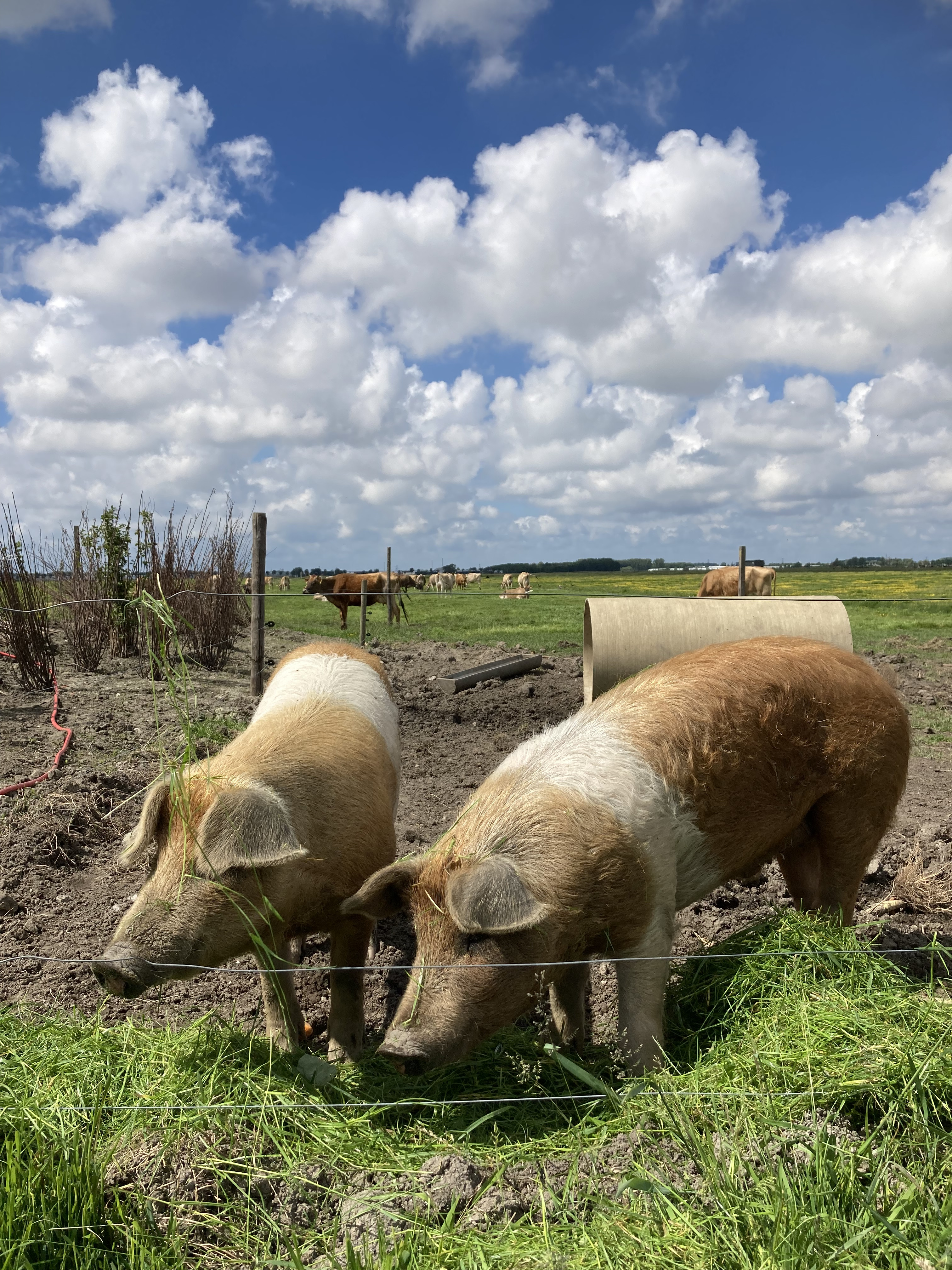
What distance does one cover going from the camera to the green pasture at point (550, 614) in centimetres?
1784

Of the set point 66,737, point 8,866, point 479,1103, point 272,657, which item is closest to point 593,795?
point 479,1103

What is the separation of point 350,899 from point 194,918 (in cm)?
54

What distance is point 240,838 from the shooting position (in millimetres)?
2967

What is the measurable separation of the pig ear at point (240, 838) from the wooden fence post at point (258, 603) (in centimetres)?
634

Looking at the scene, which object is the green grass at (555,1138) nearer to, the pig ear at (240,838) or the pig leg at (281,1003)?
the pig leg at (281,1003)

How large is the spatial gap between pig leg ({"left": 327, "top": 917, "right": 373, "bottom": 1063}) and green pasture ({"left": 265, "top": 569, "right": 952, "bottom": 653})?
426cm

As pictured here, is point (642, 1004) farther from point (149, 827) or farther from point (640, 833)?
point (149, 827)

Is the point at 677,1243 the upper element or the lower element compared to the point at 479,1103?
upper

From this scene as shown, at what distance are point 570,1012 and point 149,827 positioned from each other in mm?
1869

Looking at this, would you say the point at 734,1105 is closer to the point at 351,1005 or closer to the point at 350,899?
the point at 350,899

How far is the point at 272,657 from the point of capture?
14.2 m

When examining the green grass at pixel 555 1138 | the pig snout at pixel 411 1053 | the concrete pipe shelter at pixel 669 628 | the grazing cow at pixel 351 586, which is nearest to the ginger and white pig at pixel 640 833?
the pig snout at pixel 411 1053

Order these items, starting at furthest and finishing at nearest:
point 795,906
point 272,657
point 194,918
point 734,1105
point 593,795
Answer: point 272,657, point 795,906, point 593,795, point 194,918, point 734,1105

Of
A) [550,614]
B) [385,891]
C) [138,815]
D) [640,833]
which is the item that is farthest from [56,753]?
[550,614]
